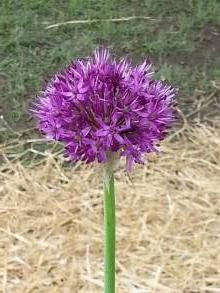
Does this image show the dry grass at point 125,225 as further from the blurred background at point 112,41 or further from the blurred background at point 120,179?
the blurred background at point 112,41

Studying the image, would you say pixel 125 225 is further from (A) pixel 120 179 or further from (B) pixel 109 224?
(B) pixel 109 224

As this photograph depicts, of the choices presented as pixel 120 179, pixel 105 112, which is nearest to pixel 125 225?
pixel 120 179

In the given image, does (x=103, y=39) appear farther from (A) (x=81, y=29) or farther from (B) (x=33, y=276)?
(B) (x=33, y=276)

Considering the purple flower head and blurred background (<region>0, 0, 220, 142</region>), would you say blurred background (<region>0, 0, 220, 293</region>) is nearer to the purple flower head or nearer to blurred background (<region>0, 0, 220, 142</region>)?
blurred background (<region>0, 0, 220, 142</region>)

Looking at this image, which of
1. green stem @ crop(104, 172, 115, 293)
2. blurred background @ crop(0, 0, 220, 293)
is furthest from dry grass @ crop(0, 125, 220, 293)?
green stem @ crop(104, 172, 115, 293)

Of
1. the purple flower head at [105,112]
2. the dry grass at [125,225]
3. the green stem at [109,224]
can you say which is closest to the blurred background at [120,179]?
the dry grass at [125,225]

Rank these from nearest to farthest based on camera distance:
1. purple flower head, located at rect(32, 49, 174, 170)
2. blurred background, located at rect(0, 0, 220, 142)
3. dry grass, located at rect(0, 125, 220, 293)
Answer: purple flower head, located at rect(32, 49, 174, 170) < dry grass, located at rect(0, 125, 220, 293) < blurred background, located at rect(0, 0, 220, 142)
